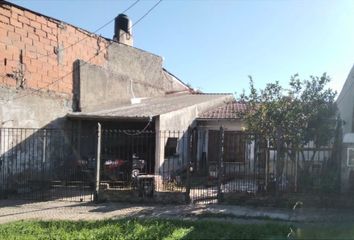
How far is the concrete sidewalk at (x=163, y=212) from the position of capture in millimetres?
11062

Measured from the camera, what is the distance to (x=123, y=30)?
2561cm

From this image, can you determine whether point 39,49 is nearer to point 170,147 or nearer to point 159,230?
point 170,147

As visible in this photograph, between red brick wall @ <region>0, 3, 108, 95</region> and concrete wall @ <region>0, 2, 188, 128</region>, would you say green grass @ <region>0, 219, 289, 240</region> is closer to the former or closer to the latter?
concrete wall @ <region>0, 2, 188, 128</region>

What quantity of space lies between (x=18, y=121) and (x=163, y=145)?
5064mm

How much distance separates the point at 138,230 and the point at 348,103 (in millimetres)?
10472

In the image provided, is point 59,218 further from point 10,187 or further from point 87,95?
point 87,95

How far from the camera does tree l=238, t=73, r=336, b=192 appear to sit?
1331 cm

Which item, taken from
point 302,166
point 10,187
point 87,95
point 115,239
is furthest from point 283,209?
point 87,95

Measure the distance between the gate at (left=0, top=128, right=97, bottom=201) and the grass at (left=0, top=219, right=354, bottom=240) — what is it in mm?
3895

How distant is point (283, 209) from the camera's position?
12.2 metres

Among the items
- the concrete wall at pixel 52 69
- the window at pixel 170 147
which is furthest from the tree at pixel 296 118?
the concrete wall at pixel 52 69

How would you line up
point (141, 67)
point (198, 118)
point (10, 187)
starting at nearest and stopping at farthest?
1. point (10, 187)
2. point (198, 118)
3. point (141, 67)

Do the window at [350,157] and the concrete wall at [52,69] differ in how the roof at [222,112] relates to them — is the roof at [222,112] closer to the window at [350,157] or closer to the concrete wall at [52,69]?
the concrete wall at [52,69]

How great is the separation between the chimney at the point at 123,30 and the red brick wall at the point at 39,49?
5163mm
